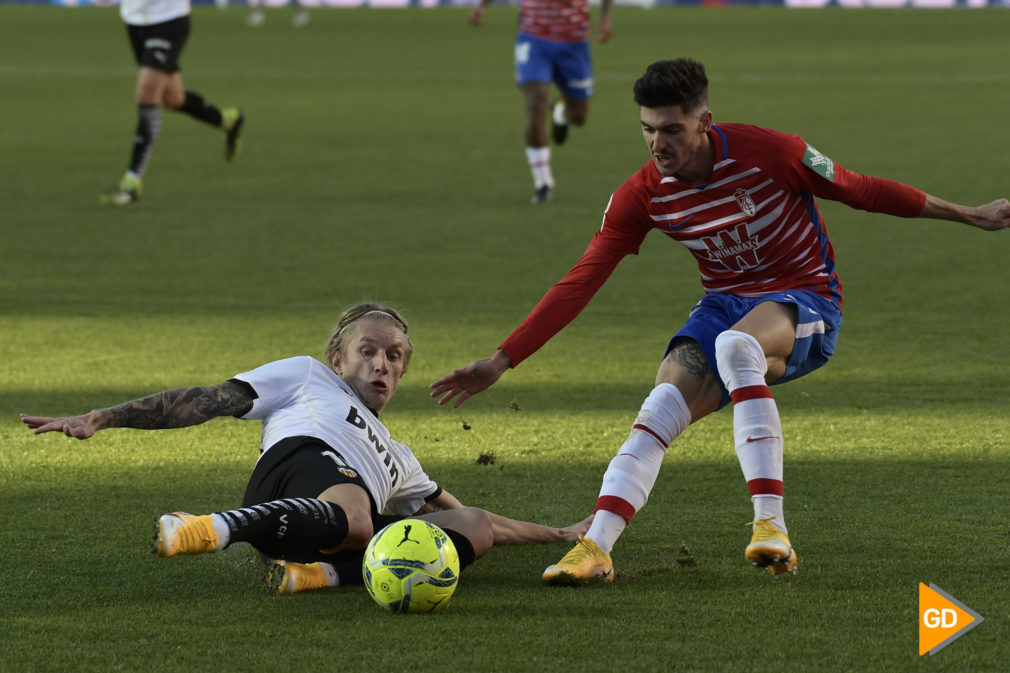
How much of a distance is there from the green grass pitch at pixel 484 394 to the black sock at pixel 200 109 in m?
0.63

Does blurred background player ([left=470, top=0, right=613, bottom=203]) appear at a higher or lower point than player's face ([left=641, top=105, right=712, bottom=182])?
lower

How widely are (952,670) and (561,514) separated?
1.73 meters

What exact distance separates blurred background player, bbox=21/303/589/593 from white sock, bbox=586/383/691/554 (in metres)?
0.34

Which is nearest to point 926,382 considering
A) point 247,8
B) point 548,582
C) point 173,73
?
point 548,582

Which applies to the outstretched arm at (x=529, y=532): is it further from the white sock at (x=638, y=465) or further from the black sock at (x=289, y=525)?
the black sock at (x=289, y=525)

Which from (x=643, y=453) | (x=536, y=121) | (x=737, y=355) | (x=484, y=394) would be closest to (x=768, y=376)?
(x=737, y=355)

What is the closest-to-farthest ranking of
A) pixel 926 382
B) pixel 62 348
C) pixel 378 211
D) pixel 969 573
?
1. pixel 969 573
2. pixel 926 382
3. pixel 62 348
4. pixel 378 211

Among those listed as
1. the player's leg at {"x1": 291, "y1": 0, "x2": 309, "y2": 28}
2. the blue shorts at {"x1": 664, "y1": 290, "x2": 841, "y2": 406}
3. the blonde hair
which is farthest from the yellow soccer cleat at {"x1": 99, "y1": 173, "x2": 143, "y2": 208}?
the player's leg at {"x1": 291, "y1": 0, "x2": 309, "y2": 28}

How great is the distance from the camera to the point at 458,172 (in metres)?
14.4

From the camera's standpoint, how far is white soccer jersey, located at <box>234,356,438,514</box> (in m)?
4.39

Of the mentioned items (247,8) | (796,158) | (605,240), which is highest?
(796,158)

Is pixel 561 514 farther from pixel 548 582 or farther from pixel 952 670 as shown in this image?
pixel 952 670

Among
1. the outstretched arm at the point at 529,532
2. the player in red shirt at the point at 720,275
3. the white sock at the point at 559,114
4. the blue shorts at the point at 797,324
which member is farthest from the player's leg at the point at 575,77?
the outstretched arm at the point at 529,532

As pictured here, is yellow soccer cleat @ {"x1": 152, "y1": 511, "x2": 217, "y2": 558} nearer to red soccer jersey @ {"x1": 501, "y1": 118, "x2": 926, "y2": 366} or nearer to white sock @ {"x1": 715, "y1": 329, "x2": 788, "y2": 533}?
red soccer jersey @ {"x1": 501, "y1": 118, "x2": 926, "y2": 366}
